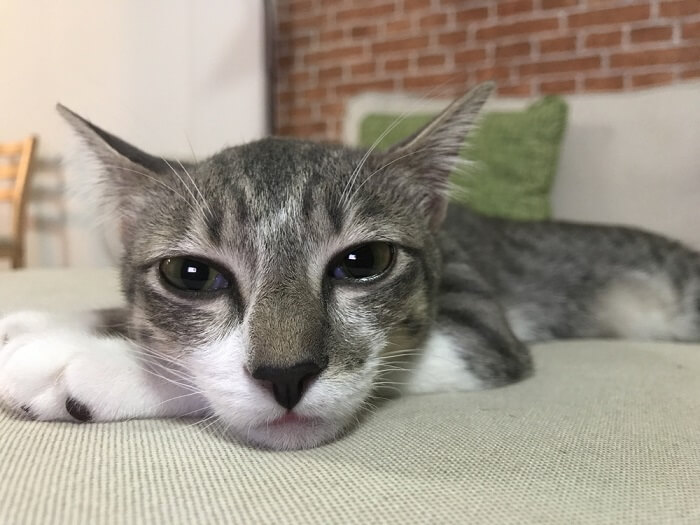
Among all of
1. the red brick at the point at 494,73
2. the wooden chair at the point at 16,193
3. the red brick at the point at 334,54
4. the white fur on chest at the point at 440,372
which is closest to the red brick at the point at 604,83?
the red brick at the point at 494,73

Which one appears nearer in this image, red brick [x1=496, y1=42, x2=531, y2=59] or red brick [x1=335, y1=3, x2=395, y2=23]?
red brick [x1=496, y1=42, x2=531, y2=59]

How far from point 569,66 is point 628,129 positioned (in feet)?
2.79

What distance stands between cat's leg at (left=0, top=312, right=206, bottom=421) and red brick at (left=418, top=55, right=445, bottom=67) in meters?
2.54

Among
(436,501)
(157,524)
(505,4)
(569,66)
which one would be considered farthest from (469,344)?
(505,4)

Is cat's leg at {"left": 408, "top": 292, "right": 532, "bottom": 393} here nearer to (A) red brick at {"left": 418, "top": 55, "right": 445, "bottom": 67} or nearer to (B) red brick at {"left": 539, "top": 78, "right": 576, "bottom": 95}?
(B) red brick at {"left": 539, "top": 78, "right": 576, "bottom": 95}

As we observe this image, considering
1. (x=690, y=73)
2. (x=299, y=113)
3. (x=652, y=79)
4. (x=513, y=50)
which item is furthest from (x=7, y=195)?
(x=690, y=73)

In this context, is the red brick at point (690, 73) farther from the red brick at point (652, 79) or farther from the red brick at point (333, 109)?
the red brick at point (333, 109)

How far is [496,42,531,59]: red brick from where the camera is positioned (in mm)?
2740

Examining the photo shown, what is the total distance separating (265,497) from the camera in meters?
0.57

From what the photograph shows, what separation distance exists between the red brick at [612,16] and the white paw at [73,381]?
99.5 inches

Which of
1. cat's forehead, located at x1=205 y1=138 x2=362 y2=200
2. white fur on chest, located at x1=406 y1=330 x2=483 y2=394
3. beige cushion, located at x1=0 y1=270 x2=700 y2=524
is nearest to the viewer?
beige cushion, located at x1=0 y1=270 x2=700 y2=524

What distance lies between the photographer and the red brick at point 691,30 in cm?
234

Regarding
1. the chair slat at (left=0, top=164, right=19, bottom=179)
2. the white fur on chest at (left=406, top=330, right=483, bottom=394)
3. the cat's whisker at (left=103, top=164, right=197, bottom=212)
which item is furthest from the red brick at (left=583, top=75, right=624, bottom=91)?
the chair slat at (left=0, top=164, right=19, bottom=179)

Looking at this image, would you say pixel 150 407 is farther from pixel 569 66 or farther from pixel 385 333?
pixel 569 66
